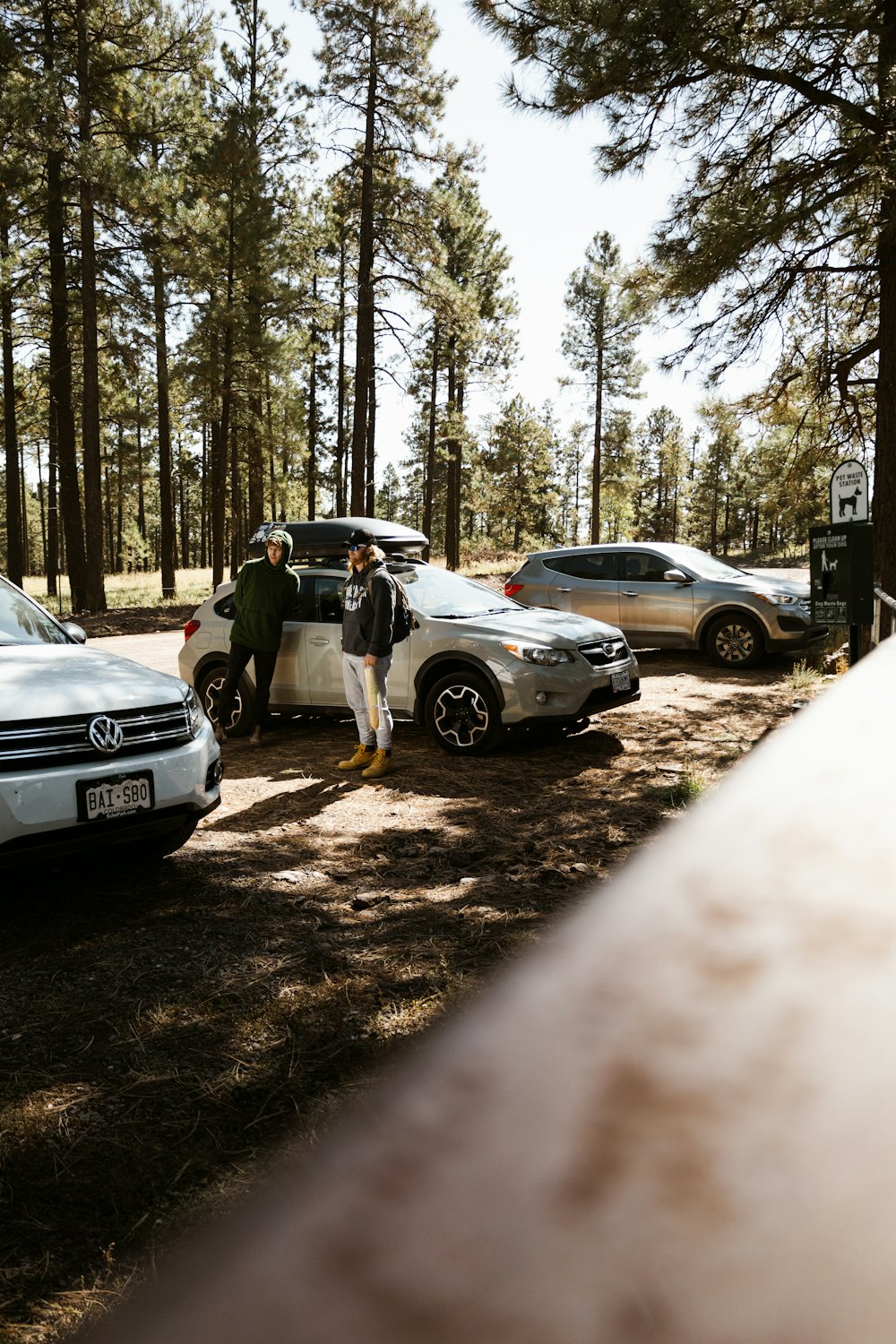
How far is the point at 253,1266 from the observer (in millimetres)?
2289

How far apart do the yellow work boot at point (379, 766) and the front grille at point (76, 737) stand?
2957 millimetres

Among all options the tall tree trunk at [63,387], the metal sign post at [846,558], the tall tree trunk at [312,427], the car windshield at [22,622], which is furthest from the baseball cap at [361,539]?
the tall tree trunk at [312,427]

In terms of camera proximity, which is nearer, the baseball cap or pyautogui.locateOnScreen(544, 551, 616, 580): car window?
the baseball cap

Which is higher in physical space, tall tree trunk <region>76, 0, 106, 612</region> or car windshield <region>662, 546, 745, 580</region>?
tall tree trunk <region>76, 0, 106, 612</region>

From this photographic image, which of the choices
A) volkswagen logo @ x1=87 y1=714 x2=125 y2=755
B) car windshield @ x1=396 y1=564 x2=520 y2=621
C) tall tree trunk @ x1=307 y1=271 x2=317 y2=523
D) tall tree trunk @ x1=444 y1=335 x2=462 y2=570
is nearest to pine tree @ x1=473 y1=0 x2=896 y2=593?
car windshield @ x1=396 y1=564 x2=520 y2=621

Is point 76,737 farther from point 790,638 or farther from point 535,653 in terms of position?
point 790,638

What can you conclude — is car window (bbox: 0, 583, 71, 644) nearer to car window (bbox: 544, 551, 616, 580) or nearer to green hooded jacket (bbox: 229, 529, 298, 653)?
green hooded jacket (bbox: 229, 529, 298, 653)

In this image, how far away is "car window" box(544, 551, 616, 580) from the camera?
1420 centimetres

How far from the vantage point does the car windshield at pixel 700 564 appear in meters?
13.6

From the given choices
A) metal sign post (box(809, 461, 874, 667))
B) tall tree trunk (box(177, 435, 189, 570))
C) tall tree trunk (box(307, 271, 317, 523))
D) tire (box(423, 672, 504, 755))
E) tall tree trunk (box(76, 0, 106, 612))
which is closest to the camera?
tire (box(423, 672, 504, 755))

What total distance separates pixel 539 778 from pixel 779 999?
4.21m

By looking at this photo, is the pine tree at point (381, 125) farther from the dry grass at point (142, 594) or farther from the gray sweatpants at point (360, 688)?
the gray sweatpants at point (360, 688)

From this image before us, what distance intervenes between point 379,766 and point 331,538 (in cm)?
272

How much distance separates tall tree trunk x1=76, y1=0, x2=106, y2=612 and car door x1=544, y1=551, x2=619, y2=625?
37.7 feet
